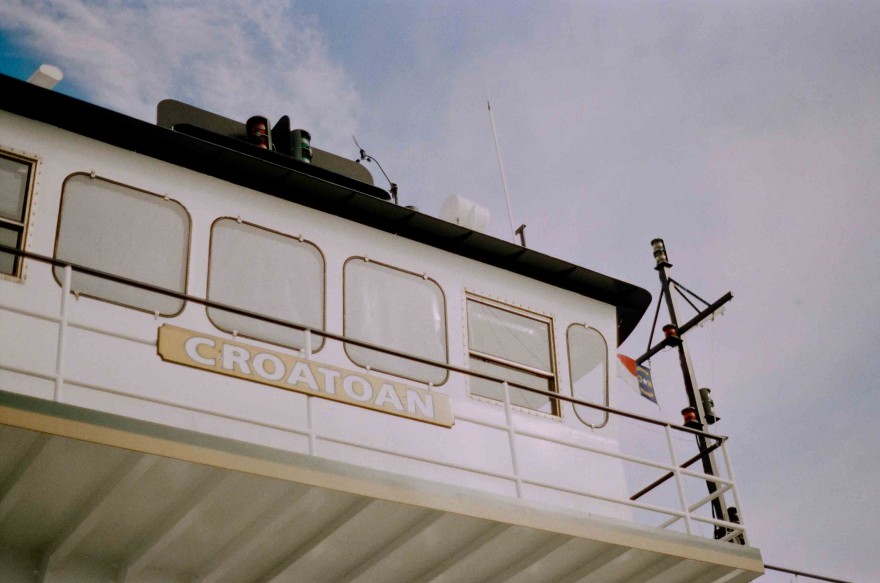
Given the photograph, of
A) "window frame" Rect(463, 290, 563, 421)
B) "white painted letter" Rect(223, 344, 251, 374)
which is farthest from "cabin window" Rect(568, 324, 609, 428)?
"white painted letter" Rect(223, 344, 251, 374)

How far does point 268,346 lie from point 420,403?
4.74 feet

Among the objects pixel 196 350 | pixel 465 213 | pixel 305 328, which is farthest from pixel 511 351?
pixel 196 350

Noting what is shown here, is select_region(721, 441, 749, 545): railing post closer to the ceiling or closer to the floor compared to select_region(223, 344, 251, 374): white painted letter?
closer to the floor

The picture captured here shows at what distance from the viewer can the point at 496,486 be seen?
961 centimetres

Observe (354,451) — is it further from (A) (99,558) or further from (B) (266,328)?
(A) (99,558)

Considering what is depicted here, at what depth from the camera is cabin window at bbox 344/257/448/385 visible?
9750mm

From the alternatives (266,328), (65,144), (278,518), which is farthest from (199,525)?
(65,144)

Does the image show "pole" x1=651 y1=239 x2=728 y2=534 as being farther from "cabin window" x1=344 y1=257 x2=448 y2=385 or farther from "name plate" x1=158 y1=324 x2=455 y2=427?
"name plate" x1=158 y1=324 x2=455 y2=427

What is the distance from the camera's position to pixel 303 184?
9.97 meters

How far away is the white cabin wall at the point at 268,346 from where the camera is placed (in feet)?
26.5

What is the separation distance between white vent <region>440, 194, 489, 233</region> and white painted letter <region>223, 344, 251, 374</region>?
3.96 m

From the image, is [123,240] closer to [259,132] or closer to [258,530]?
[259,132]

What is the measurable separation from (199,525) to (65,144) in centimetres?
366

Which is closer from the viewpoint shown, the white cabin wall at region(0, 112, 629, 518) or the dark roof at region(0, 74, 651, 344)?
the white cabin wall at region(0, 112, 629, 518)
